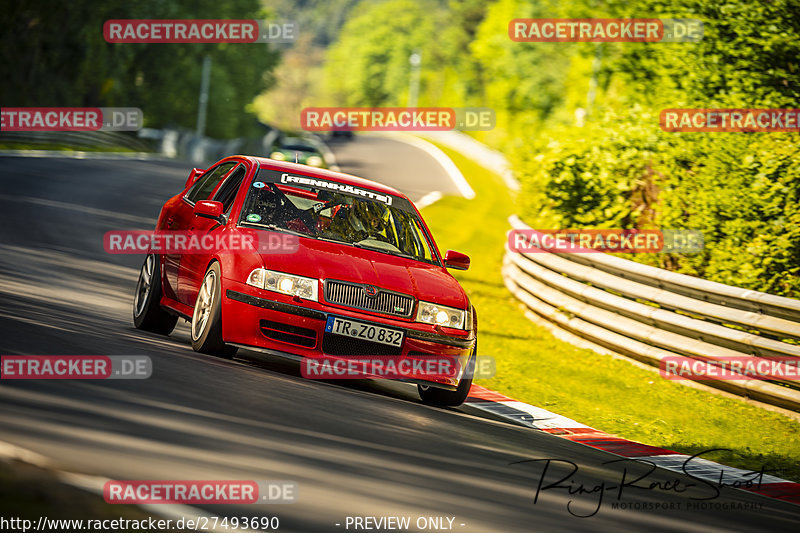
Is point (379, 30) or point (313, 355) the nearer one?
point (313, 355)

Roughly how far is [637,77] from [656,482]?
883 inches

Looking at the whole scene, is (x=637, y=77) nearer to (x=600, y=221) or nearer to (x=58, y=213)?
(x=600, y=221)

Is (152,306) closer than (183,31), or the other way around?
(152,306)

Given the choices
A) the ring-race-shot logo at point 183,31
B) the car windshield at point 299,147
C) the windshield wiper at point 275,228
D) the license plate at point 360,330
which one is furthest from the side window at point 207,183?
the car windshield at point 299,147

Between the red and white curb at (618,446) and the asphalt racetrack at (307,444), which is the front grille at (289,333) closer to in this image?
the asphalt racetrack at (307,444)

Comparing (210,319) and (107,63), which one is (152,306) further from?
(107,63)

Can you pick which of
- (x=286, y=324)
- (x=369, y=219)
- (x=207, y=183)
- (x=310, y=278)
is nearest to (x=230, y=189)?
(x=207, y=183)

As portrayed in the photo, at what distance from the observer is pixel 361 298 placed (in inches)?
324

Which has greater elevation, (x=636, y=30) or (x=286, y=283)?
(x=636, y=30)

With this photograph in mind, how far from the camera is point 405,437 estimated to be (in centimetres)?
685

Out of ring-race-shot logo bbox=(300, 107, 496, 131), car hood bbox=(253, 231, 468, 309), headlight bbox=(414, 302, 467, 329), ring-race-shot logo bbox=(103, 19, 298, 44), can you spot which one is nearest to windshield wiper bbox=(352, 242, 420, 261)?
car hood bbox=(253, 231, 468, 309)

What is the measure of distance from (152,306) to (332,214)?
1829 mm

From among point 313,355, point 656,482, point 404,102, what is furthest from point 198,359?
point 404,102

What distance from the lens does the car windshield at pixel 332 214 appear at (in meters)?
9.09
